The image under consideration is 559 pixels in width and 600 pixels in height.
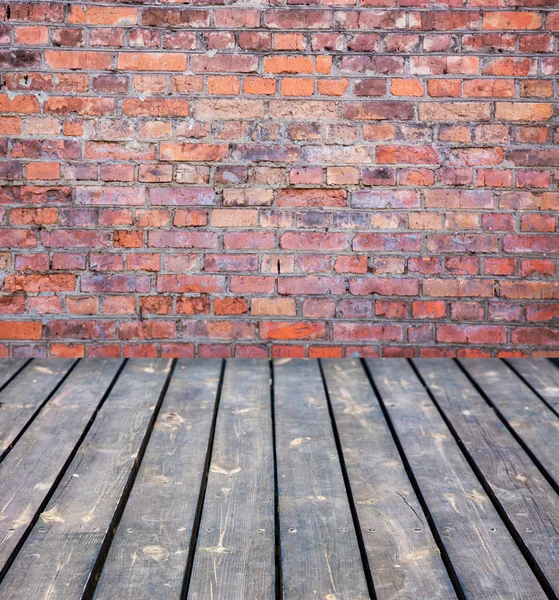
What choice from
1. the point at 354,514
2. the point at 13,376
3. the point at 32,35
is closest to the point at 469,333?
the point at 354,514

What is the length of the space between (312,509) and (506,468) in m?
0.55

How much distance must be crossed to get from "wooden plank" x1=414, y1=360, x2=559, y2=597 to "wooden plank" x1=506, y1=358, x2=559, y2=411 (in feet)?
0.72

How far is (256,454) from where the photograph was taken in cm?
189

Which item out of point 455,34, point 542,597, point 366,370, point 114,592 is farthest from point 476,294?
point 114,592

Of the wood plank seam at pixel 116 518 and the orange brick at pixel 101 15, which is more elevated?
the orange brick at pixel 101 15

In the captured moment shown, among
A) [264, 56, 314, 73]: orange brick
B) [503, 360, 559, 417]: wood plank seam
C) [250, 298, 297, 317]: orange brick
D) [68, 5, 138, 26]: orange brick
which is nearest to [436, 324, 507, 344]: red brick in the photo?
[503, 360, 559, 417]: wood plank seam

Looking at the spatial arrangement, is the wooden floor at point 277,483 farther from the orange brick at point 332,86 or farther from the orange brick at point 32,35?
the orange brick at point 32,35

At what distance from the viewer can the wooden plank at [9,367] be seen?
2570 mm

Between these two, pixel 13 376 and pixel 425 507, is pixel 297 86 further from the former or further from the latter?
pixel 425 507

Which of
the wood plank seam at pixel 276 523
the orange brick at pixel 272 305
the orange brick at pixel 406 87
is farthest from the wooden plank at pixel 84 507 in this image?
the orange brick at pixel 406 87

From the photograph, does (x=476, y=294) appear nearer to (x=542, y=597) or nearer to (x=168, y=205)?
(x=168, y=205)

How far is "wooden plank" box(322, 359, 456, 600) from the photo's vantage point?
4.25ft

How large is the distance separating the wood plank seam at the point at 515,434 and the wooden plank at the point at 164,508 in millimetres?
821

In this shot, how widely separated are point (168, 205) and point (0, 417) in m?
1.02
